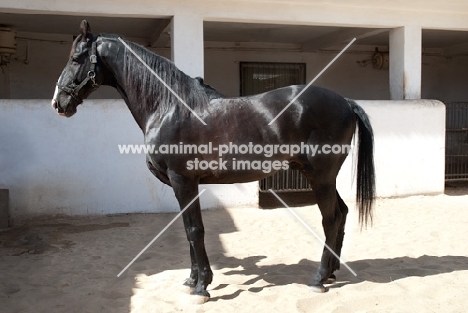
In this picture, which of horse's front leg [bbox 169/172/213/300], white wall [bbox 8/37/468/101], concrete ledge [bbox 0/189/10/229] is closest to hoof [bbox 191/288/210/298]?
horse's front leg [bbox 169/172/213/300]

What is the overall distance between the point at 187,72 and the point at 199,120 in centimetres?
291

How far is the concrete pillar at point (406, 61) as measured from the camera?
6.86m

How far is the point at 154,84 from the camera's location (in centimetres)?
326

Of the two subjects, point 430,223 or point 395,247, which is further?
point 430,223

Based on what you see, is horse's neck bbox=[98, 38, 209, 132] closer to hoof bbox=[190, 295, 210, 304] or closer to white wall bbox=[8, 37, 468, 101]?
hoof bbox=[190, 295, 210, 304]

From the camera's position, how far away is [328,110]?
3367 mm

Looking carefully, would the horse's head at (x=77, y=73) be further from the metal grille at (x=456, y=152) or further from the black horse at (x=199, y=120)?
the metal grille at (x=456, y=152)

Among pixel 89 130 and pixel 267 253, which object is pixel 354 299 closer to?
pixel 267 253

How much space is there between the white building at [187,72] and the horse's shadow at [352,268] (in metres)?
2.40

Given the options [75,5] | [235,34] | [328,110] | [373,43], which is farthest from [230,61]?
[328,110]

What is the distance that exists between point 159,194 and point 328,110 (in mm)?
3393

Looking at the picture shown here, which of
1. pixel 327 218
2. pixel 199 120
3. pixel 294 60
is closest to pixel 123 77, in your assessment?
pixel 199 120

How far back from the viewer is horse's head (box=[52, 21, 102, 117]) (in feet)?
10.5

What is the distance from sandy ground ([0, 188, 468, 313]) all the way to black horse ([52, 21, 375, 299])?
31cm
